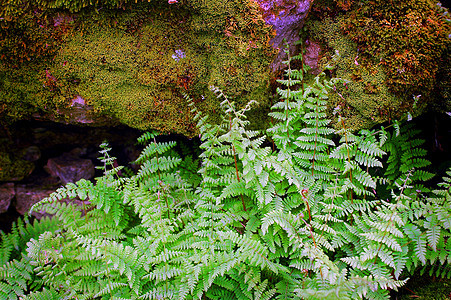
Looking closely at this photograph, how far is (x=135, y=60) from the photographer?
3.39 metres

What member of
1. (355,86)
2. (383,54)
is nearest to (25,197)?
(355,86)

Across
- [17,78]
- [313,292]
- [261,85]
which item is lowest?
[313,292]

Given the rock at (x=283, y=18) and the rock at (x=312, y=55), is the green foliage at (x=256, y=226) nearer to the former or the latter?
the rock at (x=312, y=55)

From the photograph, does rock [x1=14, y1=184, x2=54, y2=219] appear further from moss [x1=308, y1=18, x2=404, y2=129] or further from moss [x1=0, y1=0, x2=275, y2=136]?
moss [x1=308, y1=18, x2=404, y2=129]

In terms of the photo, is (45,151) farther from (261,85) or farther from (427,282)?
(427,282)

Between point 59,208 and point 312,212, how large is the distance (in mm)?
3228

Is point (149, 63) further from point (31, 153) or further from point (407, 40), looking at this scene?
point (407, 40)

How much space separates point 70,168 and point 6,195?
3.48ft

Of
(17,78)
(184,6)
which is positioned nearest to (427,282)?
(184,6)

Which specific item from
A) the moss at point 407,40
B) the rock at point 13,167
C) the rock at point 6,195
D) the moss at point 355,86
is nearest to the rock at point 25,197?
the rock at point 6,195

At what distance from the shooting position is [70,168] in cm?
460

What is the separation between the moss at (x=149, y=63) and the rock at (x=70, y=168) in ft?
4.13

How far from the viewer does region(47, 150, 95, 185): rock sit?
4.59 m

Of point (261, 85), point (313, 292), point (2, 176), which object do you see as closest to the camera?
point (313, 292)
